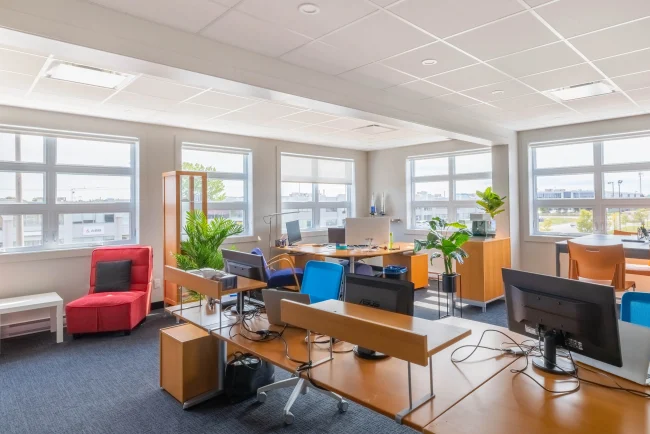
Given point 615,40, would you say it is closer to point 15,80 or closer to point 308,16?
point 308,16

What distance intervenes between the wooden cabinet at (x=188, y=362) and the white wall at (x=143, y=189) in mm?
2610

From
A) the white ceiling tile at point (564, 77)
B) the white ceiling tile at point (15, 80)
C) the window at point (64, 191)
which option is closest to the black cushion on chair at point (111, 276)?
the window at point (64, 191)

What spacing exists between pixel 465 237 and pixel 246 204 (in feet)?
11.9

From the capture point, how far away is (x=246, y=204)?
655cm

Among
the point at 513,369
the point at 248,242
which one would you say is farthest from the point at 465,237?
the point at 248,242

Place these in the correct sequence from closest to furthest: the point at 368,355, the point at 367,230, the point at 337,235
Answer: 1. the point at 368,355
2. the point at 367,230
3. the point at 337,235

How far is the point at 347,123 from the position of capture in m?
5.54

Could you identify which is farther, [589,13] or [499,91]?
[499,91]

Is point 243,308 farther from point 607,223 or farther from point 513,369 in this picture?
point 607,223

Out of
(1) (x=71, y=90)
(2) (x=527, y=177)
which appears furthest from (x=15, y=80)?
(2) (x=527, y=177)

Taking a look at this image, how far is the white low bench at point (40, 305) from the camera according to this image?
398 centimetres

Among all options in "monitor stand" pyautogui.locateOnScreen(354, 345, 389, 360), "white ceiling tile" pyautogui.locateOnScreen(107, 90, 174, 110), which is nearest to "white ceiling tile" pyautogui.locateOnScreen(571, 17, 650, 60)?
"monitor stand" pyautogui.locateOnScreen(354, 345, 389, 360)

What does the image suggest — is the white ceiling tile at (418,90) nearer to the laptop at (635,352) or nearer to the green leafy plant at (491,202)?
the green leafy plant at (491,202)

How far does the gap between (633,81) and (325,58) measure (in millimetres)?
3025
